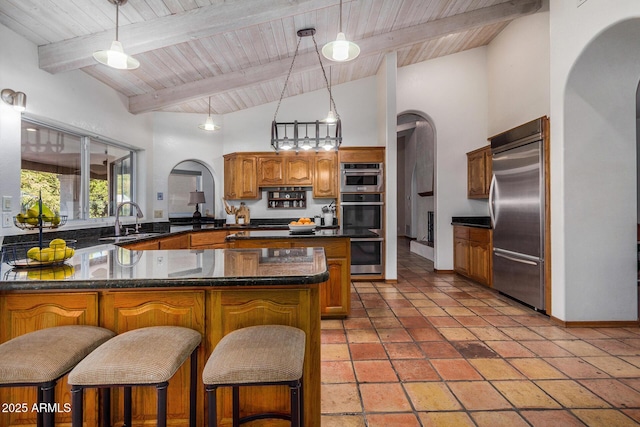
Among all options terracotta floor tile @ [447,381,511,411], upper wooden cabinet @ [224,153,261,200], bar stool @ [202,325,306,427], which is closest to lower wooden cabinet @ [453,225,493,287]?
terracotta floor tile @ [447,381,511,411]

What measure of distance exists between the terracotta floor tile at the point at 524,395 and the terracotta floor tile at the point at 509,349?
415 mm

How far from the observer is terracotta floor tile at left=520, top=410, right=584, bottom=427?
1.71 metres

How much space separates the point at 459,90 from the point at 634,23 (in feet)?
9.96

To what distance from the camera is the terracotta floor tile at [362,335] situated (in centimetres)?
280

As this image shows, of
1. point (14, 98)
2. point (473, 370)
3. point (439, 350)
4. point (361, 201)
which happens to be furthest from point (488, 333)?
point (14, 98)

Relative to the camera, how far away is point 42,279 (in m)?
1.34

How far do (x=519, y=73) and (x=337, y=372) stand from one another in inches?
188

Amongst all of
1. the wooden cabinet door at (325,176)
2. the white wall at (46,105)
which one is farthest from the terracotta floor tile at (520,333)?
the white wall at (46,105)

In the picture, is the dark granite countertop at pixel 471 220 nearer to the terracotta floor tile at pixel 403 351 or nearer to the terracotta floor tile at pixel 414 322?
the terracotta floor tile at pixel 414 322

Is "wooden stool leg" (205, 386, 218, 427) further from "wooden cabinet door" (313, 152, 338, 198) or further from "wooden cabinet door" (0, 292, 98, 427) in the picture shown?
"wooden cabinet door" (313, 152, 338, 198)

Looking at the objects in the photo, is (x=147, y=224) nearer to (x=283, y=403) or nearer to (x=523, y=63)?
(x=283, y=403)

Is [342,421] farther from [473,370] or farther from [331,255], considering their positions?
[331,255]

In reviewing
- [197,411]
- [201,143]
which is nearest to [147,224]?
[201,143]

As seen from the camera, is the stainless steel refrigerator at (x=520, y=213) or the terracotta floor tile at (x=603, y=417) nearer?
the terracotta floor tile at (x=603, y=417)
